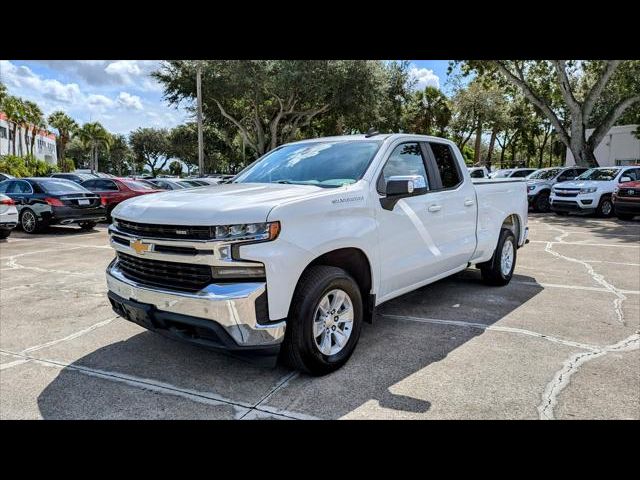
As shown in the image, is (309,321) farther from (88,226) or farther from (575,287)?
(88,226)

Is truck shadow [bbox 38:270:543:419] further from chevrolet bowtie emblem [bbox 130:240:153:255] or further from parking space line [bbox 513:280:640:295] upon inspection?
parking space line [bbox 513:280:640:295]

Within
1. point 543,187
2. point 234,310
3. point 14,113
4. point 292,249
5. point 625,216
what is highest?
point 14,113

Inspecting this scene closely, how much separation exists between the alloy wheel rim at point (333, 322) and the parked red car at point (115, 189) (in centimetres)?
1320

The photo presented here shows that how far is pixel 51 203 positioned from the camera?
42.9 feet

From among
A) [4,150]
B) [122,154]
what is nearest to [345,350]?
[4,150]

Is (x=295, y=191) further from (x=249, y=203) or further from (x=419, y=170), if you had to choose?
(x=419, y=170)

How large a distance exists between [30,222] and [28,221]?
0.07 metres

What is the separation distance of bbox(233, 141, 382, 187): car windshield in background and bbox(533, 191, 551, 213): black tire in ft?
55.7

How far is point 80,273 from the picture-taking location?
765 centimetres

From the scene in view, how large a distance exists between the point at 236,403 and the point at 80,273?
5.41 m

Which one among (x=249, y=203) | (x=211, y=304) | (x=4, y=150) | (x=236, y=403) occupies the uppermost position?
(x=4, y=150)

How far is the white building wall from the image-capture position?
34.9 metres

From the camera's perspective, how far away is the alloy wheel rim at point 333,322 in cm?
365

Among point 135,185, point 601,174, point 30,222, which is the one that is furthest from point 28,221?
point 601,174
